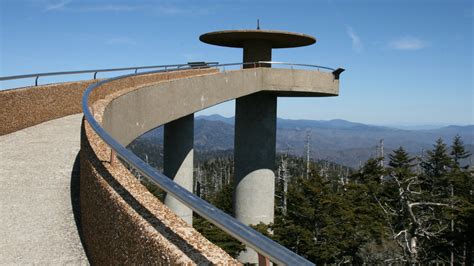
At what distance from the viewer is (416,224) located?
21.7 metres

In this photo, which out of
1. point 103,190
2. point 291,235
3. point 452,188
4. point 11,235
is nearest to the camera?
point 103,190

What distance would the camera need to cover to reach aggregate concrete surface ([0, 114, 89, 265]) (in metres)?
5.41

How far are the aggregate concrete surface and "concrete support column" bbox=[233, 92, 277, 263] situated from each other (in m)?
15.3

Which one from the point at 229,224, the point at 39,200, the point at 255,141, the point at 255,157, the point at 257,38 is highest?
the point at 257,38

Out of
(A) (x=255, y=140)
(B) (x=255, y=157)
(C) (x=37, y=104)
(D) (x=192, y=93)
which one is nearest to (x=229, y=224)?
(C) (x=37, y=104)

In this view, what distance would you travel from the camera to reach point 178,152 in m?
23.6

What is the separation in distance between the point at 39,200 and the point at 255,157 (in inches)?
749

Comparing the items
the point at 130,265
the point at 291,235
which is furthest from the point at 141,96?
the point at 291,235

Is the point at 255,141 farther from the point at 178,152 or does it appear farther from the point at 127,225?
the point at 127,225

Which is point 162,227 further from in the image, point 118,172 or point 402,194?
point 402,194

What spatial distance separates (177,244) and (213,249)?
28cm

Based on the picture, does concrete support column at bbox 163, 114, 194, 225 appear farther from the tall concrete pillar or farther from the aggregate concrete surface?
the aggregate concrete surface

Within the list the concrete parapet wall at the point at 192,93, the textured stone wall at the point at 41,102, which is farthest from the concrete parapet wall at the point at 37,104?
the concrete parapet wall at the point at 192,93

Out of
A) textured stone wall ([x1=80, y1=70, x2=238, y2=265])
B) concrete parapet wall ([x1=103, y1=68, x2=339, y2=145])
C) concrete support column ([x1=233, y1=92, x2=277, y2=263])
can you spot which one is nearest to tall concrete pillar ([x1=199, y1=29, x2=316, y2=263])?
concrete support column ([x1=233, y1=92, x2=277, y2=263])
